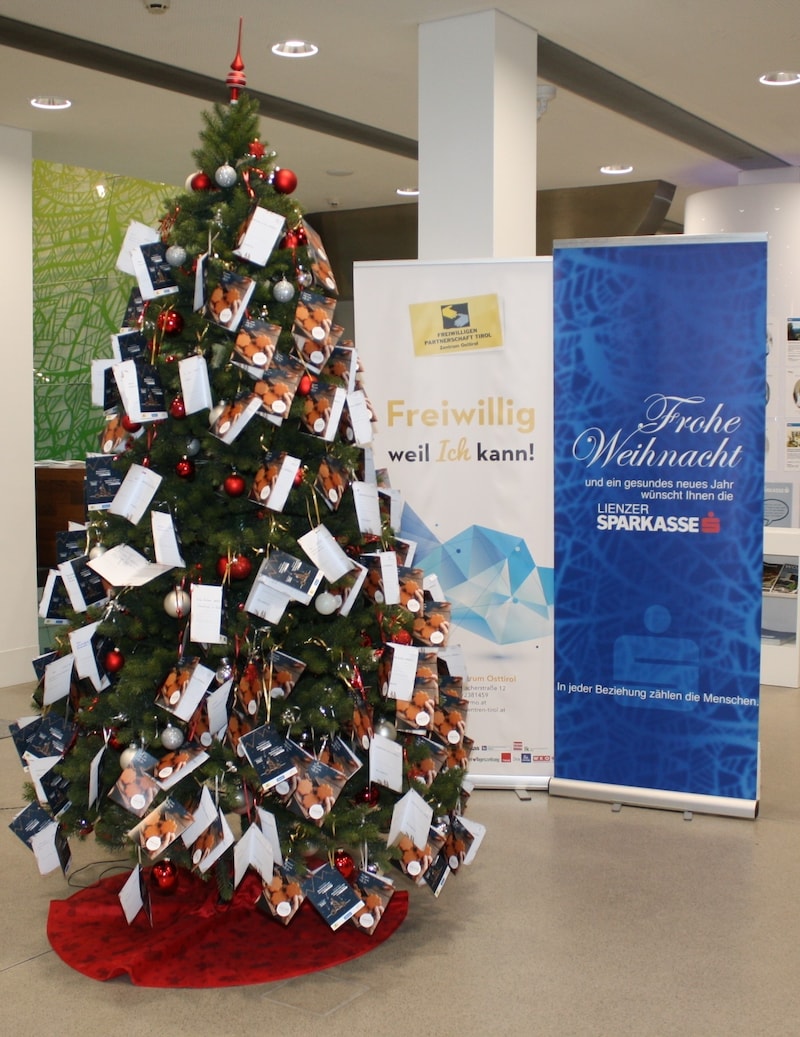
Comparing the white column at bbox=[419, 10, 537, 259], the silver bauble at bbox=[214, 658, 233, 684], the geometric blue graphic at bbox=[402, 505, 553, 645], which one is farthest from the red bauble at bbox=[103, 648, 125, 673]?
the white column at bbox=[419, 10, 537, 259]

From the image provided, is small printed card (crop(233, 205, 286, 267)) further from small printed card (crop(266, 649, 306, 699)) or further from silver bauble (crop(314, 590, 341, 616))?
small printed card (crop(266, 649, 306, 699))

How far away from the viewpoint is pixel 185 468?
311 cm

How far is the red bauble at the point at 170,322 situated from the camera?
10.2ft

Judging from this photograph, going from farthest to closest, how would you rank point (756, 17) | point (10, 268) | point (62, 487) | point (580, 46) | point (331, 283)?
point (62, 487)
point (10, 268)
point (580, 46)
point (756, 17)
point (331, 283)

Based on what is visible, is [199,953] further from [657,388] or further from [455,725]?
[657,388]

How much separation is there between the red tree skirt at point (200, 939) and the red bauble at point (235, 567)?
3.10 feet

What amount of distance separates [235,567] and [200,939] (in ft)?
3.42

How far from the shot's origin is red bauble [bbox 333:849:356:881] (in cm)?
312

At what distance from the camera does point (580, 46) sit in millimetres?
5258

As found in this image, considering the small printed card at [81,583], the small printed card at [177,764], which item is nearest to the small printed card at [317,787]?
the small printed card at [177,764]

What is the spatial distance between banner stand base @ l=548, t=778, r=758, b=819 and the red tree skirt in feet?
3.66

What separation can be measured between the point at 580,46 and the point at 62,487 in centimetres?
395

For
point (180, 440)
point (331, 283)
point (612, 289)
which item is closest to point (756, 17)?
point (612, 289)

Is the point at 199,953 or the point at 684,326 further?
the point at 684,326
